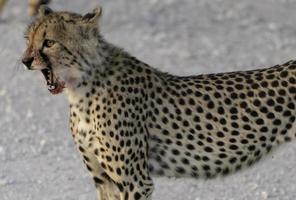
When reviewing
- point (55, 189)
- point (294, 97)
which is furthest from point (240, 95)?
point (55, 189)

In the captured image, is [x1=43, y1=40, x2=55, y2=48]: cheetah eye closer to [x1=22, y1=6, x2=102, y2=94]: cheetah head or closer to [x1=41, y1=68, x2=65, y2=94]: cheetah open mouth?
[x1=22, y1=6, x2=102, y2=94]: cheetah head

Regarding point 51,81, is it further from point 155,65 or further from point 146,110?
point 155,65

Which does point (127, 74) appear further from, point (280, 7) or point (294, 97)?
point (280, 7)

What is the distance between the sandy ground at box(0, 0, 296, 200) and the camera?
21.8 ft

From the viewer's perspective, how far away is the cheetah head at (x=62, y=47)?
526 centimetres

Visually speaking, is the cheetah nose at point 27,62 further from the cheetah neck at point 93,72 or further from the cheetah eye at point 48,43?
the cheetah neck at point 93,72

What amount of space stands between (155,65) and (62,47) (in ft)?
14.0

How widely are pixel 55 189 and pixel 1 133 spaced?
1.29 m

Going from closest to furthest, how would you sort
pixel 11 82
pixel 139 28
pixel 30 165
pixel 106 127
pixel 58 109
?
pixel 106 127 → pixel 30 165 → pixel 58 109 → pixel 11 82 → pixel 139 28

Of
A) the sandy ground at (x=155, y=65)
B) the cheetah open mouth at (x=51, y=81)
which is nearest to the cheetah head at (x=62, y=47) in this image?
the cheetah open mouth at (x=51, y=81)

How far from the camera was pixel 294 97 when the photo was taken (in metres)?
5.64

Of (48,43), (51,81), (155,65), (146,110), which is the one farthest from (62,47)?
(155,65)

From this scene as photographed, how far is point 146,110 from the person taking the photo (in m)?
5.54

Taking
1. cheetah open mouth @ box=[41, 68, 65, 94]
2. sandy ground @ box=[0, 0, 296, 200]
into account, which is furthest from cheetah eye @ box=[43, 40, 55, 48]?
sandy ground @ box=[0, 0, 296, 200]
